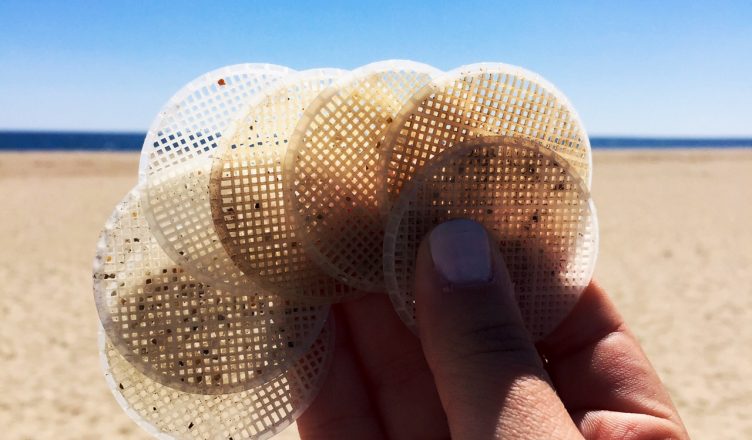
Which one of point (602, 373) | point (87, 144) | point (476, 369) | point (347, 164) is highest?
point (347, 164)

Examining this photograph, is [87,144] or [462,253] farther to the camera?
[87,144]

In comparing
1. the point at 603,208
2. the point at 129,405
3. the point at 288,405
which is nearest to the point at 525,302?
the point at 288,405

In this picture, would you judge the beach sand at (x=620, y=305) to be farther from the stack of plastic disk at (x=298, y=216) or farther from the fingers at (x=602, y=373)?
the fingers at (x=602, y=373)

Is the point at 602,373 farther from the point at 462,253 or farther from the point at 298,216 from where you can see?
the point at 298,216

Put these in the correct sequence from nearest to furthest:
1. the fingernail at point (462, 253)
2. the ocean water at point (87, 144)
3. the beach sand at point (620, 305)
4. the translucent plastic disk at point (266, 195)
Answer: the fingernail at point (462, 253) < the translucent plastic disk at point (266, 195) < the beach sand at point (620, 305) < the ocean water at point (87, 144)

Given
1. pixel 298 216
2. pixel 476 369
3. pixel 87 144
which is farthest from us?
pixel 87 144

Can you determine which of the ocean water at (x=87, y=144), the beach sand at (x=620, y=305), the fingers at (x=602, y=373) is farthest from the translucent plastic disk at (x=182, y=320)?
the ocean water at (x=87, y=144)

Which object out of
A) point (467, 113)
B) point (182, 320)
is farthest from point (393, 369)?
point (467, 113)

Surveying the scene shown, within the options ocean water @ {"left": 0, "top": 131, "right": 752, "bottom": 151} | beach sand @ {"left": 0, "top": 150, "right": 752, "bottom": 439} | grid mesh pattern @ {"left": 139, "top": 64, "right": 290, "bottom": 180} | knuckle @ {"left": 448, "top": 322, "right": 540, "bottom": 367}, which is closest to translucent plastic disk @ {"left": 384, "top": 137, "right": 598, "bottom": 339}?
knuckle @ {"left": 448, "top": 322, "right": 540, "bottom": 367}
